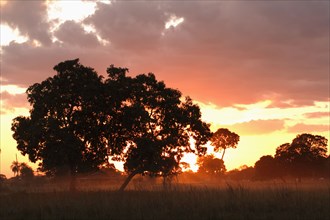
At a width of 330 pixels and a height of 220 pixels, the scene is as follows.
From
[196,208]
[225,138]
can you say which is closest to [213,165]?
[225,138]

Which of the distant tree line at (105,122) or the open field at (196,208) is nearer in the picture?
the open field at (196,208)

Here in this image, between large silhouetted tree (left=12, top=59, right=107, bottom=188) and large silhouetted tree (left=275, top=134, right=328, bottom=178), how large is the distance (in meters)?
51.2

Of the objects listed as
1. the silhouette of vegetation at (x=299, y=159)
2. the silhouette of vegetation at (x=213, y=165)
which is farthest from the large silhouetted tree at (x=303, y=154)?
the silhouette of vegetation at (x=213, y=165)

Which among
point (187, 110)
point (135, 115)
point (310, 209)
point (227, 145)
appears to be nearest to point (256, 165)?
point (227, 145)

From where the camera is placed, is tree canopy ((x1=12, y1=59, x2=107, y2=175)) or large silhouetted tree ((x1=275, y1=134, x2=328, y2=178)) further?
large silhouetted tree ((x1=275, y1=134, x2=328, y2=178))

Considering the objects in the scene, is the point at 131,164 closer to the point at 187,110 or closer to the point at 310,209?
the point at 187,110

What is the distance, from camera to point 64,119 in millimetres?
35094

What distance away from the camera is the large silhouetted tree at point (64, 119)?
33.4 metres

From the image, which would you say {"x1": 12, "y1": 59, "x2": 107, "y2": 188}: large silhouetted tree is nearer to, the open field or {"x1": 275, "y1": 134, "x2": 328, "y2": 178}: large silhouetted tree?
the open field

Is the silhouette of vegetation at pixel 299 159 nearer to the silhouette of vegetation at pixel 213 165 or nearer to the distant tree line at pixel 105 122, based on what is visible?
the silhouette of vegetation at pixel 213 165

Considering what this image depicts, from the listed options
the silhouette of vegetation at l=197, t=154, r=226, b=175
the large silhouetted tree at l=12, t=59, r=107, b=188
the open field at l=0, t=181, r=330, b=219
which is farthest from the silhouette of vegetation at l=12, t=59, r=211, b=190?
the silhouette of vegetation at l=197, t=154, r=226, b=175

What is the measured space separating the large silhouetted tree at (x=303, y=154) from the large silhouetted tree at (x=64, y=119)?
168ft

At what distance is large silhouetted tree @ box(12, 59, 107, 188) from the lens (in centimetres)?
3344

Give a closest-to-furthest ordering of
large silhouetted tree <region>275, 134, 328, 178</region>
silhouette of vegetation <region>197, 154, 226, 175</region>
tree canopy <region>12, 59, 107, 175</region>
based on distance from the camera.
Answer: tree canopy <region>12, 59, 107, 175</region>
large silhouetted tree <region>275, 134, 328, 178</region>
silhouette of vegetation <region>197, 154, 226, 175</region>
